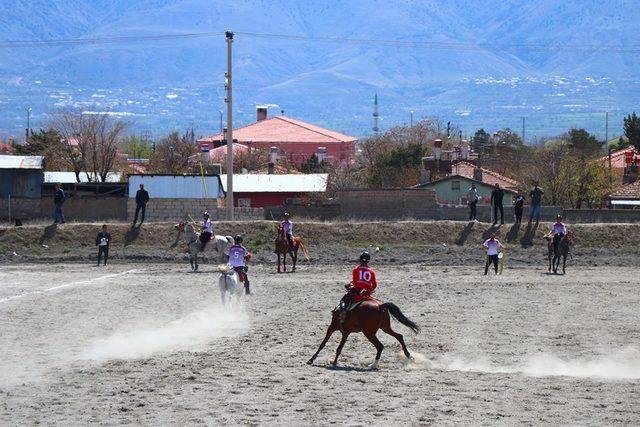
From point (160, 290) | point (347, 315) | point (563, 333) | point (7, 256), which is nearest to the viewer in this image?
point (347, 315)

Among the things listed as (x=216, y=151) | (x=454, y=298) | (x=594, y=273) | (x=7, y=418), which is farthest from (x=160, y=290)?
(x=216, y=151)

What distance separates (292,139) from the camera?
132 meters

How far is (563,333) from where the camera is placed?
25.4 m

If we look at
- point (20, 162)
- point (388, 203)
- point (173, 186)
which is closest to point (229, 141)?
point (173, 186)

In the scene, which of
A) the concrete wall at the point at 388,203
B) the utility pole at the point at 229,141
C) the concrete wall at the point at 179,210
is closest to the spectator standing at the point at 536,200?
the concrete wall at the point at 388,203

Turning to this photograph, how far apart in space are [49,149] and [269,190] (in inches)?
867

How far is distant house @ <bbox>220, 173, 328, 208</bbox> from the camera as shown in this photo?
6931cm

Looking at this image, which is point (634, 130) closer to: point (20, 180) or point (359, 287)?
point (20, 180)

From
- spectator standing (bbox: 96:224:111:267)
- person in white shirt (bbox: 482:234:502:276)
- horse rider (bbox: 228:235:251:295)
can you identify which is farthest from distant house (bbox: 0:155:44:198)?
horse rider (bbox: 228:235:251:295)

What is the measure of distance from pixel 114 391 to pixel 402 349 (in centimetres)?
588

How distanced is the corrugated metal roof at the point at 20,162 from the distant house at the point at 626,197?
28.6 m

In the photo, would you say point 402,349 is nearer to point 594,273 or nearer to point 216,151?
point 594,273

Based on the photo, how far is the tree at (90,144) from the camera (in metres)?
79.4

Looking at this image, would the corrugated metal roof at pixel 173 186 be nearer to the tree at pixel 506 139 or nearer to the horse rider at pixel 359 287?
the horse rider at pixel 359 287
